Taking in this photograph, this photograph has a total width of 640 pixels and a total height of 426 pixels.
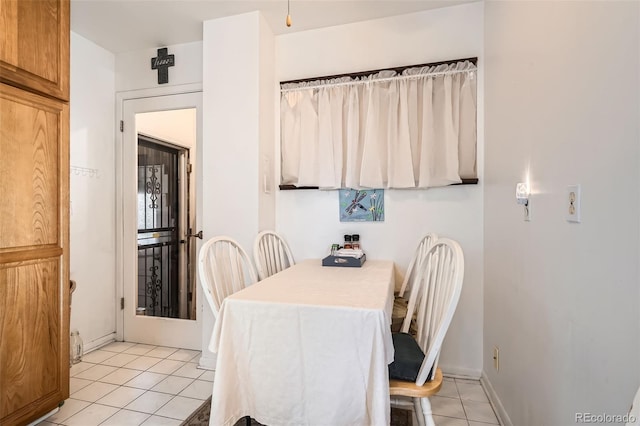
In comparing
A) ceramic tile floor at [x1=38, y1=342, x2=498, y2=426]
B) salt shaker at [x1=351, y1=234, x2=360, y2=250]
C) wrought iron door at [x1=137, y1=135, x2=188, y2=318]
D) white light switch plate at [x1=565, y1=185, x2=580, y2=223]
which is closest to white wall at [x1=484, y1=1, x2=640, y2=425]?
white light switch plate at [x1=565, y1=185, x2=580, y2=223]

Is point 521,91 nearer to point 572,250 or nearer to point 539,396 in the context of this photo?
point 572,250

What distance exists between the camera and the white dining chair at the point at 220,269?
59.8 inches

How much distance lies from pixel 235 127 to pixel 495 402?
2.43 metres

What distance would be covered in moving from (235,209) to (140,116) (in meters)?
1.39

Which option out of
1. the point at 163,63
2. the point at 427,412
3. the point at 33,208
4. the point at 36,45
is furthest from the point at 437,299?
the point at 163,63

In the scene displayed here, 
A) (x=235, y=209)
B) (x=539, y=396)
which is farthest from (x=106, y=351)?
(x=539, y=396)

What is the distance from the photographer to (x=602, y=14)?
35.0 inches

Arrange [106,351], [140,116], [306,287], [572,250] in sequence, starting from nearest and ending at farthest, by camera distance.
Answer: [572,250] < [306,287] < [106,351] < [140,116]

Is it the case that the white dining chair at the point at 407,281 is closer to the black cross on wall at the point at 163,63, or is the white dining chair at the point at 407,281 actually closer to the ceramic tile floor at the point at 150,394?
the ceramic tile floor at the point at 150,394

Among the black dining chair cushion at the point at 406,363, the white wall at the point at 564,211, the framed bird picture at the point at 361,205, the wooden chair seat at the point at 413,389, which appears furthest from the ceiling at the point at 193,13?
the wooden chair seat at the point at 413,389

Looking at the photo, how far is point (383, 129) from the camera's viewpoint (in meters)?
2.39

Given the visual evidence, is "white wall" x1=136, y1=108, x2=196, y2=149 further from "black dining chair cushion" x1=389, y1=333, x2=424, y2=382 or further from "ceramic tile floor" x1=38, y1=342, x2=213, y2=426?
"black dining chair cushion" x1=389, y1=333, x2=424, y2=382

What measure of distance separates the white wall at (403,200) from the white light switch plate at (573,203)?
1234 mm

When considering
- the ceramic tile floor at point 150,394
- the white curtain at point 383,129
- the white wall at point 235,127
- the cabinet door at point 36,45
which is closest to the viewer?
the cabinet door at point 36,45
